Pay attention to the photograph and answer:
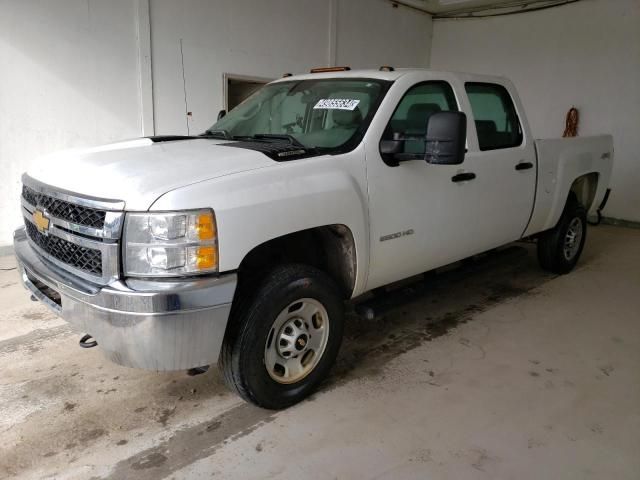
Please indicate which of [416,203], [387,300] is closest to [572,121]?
[416,203]

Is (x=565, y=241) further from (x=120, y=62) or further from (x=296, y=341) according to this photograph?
(x=120, y=62)

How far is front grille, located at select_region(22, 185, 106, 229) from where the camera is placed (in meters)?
2.17

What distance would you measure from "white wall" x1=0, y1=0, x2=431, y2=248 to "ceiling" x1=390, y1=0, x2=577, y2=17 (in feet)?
9.36

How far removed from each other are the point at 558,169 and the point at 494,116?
968 mm

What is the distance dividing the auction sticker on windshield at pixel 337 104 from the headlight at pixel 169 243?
1.32m

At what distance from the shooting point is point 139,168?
2336mm

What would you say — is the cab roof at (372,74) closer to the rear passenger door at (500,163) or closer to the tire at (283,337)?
the rear passenger door at (500,163)

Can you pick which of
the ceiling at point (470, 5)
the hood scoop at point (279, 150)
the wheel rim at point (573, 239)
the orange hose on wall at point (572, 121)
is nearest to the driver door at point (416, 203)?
the hood scoop at point (279, 150)

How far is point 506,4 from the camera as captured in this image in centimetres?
922

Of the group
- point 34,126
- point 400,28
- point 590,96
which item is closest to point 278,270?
point 34,126

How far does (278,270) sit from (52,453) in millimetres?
1388

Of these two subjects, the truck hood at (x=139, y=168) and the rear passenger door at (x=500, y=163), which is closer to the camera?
the truck hood at (x=139, y=168)

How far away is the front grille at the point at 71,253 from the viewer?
86.7 inches

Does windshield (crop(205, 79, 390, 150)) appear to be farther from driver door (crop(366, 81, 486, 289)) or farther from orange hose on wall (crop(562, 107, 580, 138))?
orange hose on wall (crop(562, 107, 580, 138))
